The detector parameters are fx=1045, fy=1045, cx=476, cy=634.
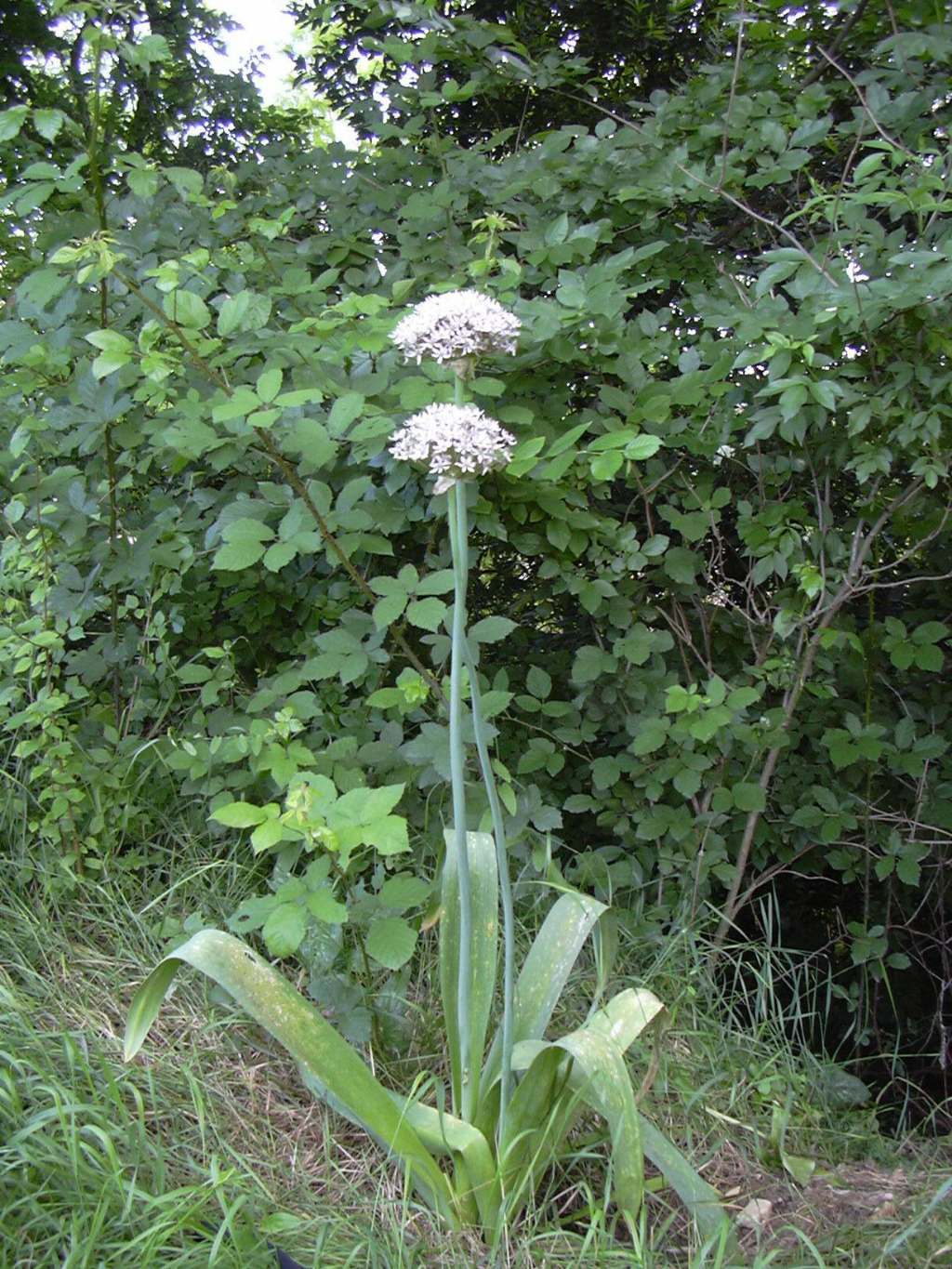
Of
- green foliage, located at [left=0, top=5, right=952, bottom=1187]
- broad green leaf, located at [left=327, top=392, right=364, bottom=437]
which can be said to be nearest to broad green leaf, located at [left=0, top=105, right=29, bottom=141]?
green foliage, located at [left=0, top=5, right=952, bottom=1187]

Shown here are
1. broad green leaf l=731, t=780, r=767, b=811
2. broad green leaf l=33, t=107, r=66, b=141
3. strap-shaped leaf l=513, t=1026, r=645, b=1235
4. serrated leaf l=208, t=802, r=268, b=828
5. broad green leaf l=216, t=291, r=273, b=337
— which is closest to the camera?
strap-shaped leaf l=513, t=1026, r=645, b=1235

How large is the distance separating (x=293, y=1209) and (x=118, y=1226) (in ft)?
0.86

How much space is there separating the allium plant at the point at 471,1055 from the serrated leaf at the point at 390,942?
9 centimetres

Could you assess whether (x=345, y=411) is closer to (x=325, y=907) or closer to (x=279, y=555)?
(x=279, y=555)

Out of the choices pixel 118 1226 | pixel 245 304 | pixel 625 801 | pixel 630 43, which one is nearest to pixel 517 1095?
pixel 118 1226

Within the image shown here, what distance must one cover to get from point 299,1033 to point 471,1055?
0.89 ft

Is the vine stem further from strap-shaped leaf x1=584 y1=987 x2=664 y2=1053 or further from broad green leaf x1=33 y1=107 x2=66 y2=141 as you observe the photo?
broad green leaf x1=33 y1=107 x2=66 y2=141

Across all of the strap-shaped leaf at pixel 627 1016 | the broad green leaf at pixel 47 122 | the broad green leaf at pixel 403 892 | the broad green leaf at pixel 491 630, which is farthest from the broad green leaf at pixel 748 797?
the broad green leaf at pixel 47 122

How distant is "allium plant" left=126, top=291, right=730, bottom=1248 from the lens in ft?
4.66

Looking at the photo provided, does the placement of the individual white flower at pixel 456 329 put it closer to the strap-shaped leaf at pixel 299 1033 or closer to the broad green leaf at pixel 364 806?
the broad green leaf at pixel 364 806

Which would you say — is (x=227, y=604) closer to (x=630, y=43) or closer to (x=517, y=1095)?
(x=517, y=1095)

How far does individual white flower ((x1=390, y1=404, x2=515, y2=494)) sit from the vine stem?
0.03 m

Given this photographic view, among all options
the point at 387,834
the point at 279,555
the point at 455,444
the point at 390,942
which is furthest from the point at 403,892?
the point at 455,444

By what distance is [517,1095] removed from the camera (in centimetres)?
156
